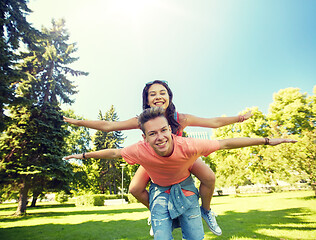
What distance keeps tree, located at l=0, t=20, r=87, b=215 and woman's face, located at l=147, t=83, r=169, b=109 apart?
12521mm

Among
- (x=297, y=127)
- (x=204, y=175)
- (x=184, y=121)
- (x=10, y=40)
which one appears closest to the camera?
(x=204, y=175)

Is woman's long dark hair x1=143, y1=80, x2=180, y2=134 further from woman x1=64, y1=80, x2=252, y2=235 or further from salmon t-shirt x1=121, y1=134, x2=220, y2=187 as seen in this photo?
salmon t-shirt x1=121, y1=134, x2=220, y2=187

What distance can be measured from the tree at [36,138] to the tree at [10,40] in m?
2.45

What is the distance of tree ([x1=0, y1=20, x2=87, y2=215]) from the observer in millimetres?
13523

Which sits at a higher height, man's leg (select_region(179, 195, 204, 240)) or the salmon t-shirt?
the salmon t-shirt

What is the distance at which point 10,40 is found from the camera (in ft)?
31.9

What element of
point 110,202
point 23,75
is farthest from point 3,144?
point 110,202

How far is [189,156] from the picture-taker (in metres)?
2.45

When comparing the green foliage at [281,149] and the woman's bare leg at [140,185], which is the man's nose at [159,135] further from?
the green foliage at [281,149]

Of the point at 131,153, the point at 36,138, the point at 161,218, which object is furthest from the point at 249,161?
the point at 131,153

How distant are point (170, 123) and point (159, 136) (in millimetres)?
869

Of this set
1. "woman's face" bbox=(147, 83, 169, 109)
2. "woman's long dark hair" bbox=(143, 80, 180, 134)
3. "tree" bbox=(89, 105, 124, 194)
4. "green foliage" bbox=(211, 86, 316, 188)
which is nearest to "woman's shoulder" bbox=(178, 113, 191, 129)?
"woman's long dark hair" bbox=(143, 80, 180, 134)

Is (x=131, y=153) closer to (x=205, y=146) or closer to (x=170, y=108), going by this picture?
(x=205, y=146)

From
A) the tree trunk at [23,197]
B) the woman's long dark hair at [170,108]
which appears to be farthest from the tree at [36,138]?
the woman's long dark hair at [170,108]
